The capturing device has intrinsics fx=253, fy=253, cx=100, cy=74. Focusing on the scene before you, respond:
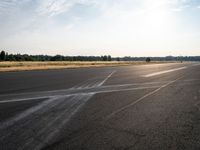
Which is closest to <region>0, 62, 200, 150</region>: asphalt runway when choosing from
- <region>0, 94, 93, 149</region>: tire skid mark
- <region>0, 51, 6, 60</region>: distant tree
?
<region>0, 94, 93, 149</region>: tire skid mark

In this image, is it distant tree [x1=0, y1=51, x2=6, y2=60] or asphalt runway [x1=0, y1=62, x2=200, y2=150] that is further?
distant tree [x1=0, y1=51, x2=6, y2=60]

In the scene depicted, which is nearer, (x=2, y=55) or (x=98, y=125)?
(x=98, y=125)

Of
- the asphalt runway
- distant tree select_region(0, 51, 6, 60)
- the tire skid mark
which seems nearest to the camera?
the asphalt runway

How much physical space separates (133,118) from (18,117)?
2895 millimetres

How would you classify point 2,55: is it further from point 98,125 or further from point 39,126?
point 98,125

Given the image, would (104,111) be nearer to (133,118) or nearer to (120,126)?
(133,118)

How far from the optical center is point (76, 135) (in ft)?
Result: 16.1

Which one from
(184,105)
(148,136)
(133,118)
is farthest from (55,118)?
(184,105)

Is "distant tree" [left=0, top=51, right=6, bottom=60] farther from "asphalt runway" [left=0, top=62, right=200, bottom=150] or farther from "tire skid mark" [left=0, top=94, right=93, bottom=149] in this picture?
"tire skid mark" [left=0, top=94, right=93, bottom=149]

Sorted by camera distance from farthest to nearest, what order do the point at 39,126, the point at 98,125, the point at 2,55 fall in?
1. the point at 2,55
2. the point at 98,125
3. the point at 39,126

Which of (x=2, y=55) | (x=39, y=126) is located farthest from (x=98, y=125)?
(x=2, y=55)

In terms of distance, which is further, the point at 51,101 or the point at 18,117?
the point at 51,101

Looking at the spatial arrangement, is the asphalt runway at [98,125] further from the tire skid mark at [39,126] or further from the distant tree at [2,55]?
the distant tree at [2,55]

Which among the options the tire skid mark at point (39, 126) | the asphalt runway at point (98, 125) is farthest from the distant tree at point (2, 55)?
the tire skid mark at point (39, 126)
